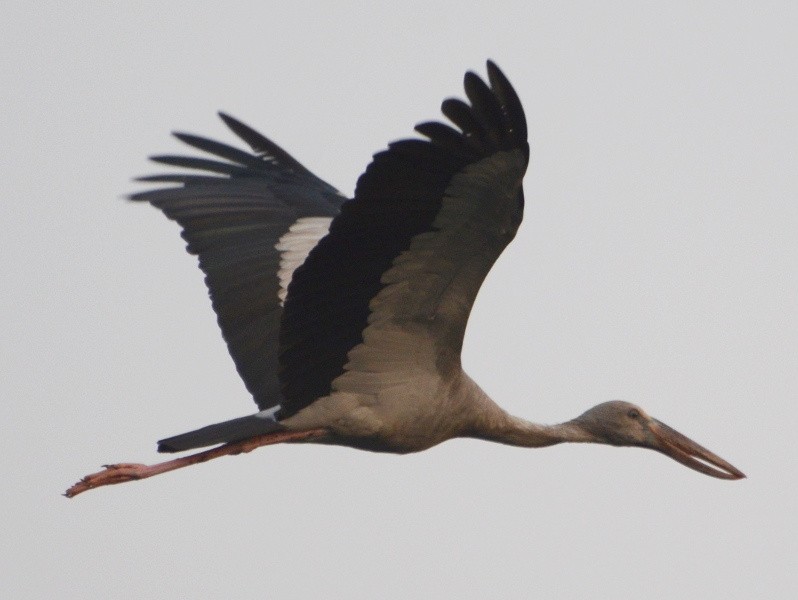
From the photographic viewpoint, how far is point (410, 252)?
6.94 meters

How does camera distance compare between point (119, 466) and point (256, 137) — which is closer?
point (119, 466)

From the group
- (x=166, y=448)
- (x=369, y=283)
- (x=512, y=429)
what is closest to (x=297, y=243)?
(x=512, y=429)

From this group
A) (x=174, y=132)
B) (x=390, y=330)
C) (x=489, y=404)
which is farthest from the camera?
(x=174, y=132)

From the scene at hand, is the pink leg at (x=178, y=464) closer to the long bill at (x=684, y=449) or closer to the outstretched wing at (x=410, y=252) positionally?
the outstretched wing at (x=410, y=252)

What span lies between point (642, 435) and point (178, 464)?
2.91 metres

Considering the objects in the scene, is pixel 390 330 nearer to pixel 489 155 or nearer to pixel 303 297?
pixel 303 297

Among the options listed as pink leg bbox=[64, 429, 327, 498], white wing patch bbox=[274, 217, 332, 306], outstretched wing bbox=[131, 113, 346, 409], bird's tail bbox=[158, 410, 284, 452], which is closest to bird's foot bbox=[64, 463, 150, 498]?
pink leg bbox=[64, 429, 327, 498]

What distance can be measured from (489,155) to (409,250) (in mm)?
673

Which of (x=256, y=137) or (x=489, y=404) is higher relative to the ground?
(x=256, y=137)

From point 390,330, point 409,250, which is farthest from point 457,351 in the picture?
point 409,250

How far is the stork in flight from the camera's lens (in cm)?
655

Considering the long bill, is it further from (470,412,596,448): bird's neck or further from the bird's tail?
the bird's tail

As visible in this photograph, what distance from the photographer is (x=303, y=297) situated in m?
7.14

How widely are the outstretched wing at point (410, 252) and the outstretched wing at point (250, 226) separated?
1.13 m
